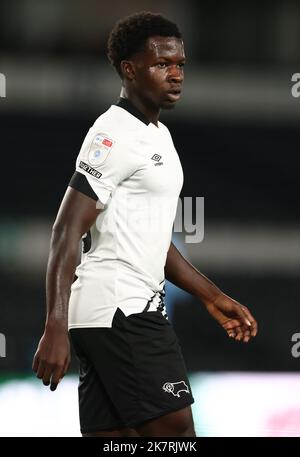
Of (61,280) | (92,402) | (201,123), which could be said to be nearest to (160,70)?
(61,280)

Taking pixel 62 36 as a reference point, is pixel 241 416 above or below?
below

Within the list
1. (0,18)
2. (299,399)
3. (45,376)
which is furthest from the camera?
(0,18)

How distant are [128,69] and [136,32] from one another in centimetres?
10

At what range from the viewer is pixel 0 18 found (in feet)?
42.7

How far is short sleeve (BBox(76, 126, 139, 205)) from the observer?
266 cm

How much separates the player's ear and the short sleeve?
217 millimetres

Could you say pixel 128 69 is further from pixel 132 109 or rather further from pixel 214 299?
pixel 214 299

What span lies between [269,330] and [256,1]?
20.4 feet

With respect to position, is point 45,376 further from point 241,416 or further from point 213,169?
point 213,169

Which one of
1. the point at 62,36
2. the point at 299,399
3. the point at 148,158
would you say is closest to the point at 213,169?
the point at 62,36

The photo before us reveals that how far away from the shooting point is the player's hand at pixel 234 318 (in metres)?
2.99

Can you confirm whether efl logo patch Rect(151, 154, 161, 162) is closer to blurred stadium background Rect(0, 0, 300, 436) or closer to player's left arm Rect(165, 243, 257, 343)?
player's left arm Rect(165, 243, 257, 343)

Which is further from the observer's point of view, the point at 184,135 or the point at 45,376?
the point at 184,135

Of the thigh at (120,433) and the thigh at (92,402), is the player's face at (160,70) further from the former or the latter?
the thigh at (120,433)
